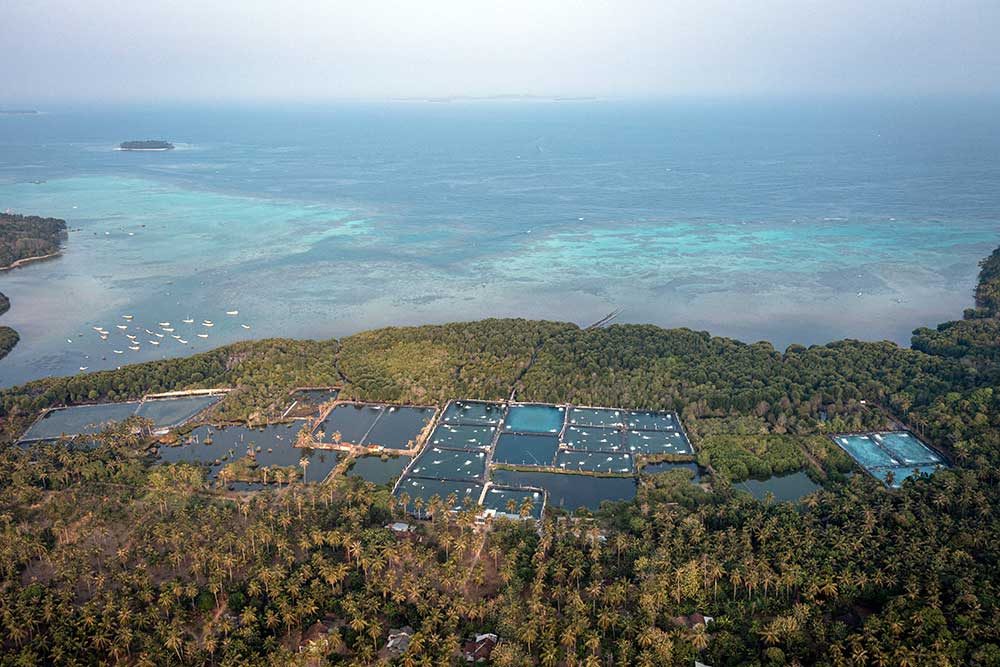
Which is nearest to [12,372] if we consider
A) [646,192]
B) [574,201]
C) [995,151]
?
[574,201]

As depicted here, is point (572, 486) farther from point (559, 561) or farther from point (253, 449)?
point (253, 449)

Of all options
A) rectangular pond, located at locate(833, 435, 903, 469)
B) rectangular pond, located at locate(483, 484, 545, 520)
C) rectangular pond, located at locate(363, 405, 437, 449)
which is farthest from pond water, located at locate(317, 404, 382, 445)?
rectangular pond, located at locate(833, 435, 903, 469)

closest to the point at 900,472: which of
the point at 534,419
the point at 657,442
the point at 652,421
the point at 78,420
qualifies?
the point at 657,442

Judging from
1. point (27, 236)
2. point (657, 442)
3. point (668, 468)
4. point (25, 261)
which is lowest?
point (668, 468)

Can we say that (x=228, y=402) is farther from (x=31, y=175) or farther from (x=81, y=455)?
(x=31, y=175)

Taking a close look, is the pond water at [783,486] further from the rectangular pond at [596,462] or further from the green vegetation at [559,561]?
the rectangular pond at [596,462]

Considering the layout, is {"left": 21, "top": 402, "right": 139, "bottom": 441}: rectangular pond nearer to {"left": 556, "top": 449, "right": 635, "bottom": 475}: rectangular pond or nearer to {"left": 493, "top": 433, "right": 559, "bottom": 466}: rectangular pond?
{"left": 493, "top": 433, "right": 559, "bottom": 466}: rectangular pond
